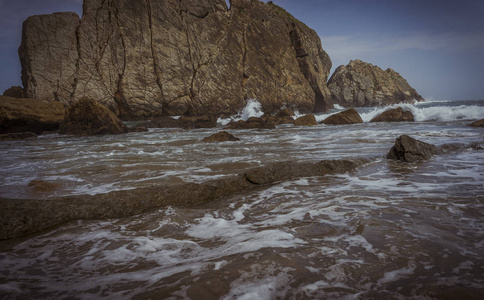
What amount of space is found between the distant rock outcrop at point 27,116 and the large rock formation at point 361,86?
151 feet

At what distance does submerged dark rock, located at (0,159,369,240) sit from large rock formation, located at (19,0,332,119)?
23.3 metres

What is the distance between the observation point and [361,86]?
49.4 meters

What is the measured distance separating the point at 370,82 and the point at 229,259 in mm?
57604

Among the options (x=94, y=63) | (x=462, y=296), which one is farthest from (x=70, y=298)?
(x=94, y=63)

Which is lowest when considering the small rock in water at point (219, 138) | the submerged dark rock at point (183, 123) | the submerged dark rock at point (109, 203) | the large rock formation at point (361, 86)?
the submerged dark rock at point (109, 203)

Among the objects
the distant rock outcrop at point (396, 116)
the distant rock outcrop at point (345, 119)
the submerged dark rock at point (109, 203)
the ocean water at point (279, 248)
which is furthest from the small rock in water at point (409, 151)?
the distant rock outcrop at point (396, 116)

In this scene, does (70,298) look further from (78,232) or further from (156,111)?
(156,111)

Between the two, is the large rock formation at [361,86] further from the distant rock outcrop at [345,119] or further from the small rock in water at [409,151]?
the small rock in water at [409,151]

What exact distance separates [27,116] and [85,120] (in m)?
2.90

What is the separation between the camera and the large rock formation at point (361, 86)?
161 ft

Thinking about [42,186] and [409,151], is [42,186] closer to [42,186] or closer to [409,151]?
[42,186]

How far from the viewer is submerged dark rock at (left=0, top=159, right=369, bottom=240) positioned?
2.14 metres

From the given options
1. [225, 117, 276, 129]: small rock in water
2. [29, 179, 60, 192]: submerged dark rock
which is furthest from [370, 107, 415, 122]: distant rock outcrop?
[29, 179, 60, 192]: submerged dark rock

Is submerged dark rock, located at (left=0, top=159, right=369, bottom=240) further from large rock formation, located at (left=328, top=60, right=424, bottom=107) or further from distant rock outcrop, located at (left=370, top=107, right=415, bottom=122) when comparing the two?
large rock formation, located at (left=328, top=60, right=424, bottom=107)
